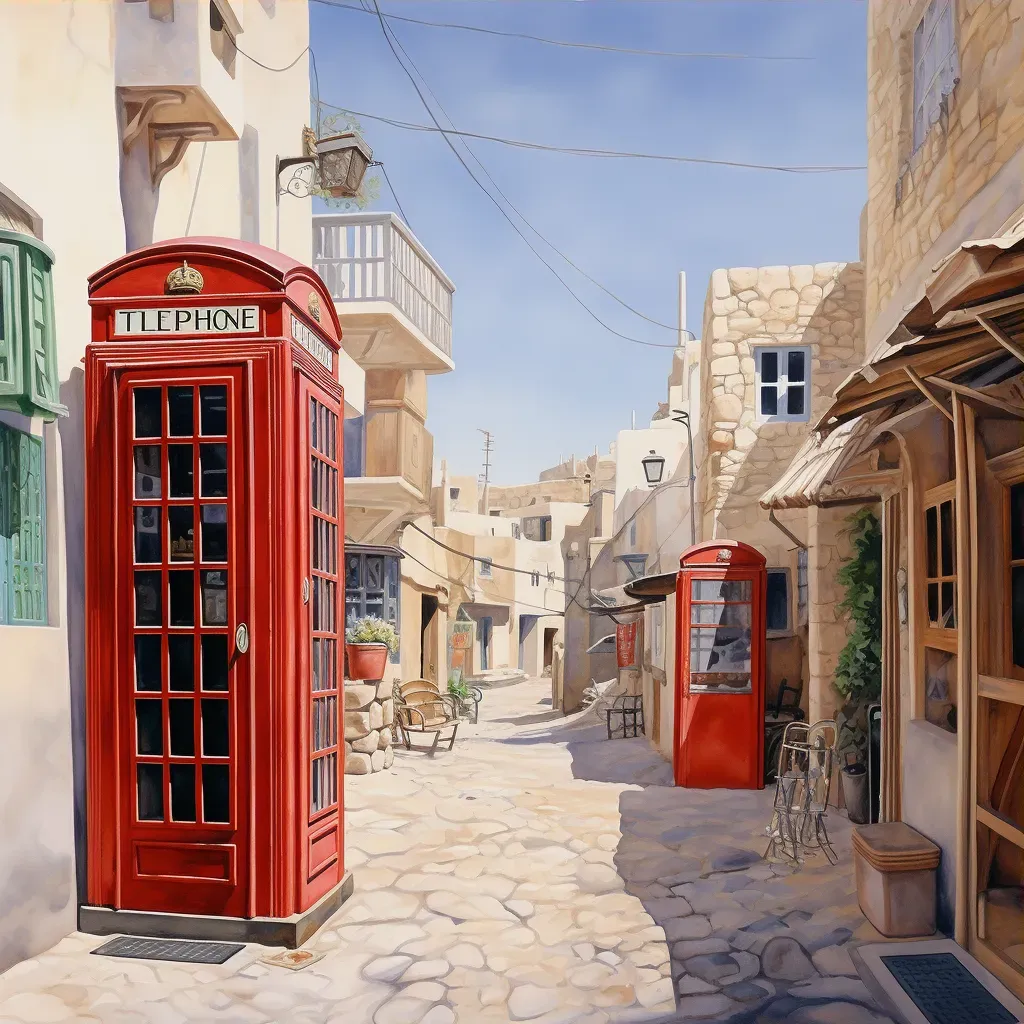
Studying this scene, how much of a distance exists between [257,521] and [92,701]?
1.36 m

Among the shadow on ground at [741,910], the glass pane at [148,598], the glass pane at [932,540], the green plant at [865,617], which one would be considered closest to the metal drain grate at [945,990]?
the shadow on ground at [741,910]

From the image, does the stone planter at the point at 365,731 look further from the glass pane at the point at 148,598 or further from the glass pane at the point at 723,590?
the glass pane at the point at 148,598

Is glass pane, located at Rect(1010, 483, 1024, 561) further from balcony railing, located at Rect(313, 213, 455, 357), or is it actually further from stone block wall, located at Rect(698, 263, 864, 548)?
balcony railing, located at Rect(313, 213, 455, 357)

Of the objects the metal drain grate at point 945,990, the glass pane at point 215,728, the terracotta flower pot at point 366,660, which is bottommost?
the metal drain grate at point 945,990

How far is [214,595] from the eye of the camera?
18.2ft

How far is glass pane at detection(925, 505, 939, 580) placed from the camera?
643 cm

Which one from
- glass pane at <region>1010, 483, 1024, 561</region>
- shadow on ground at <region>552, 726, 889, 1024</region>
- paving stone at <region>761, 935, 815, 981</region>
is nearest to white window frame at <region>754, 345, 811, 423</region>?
shadow on ground at <region>552, 726, 889, 1024</region>

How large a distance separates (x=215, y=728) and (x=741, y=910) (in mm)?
3358

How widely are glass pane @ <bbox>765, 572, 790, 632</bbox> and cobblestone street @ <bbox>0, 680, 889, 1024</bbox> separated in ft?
11.4

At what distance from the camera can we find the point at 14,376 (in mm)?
4789

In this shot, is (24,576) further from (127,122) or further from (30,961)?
(127,122)

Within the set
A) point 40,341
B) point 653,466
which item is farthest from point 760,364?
point 40,341

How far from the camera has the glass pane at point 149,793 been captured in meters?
Answer: 5.56

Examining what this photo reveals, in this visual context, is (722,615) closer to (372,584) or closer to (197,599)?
(197,599)
